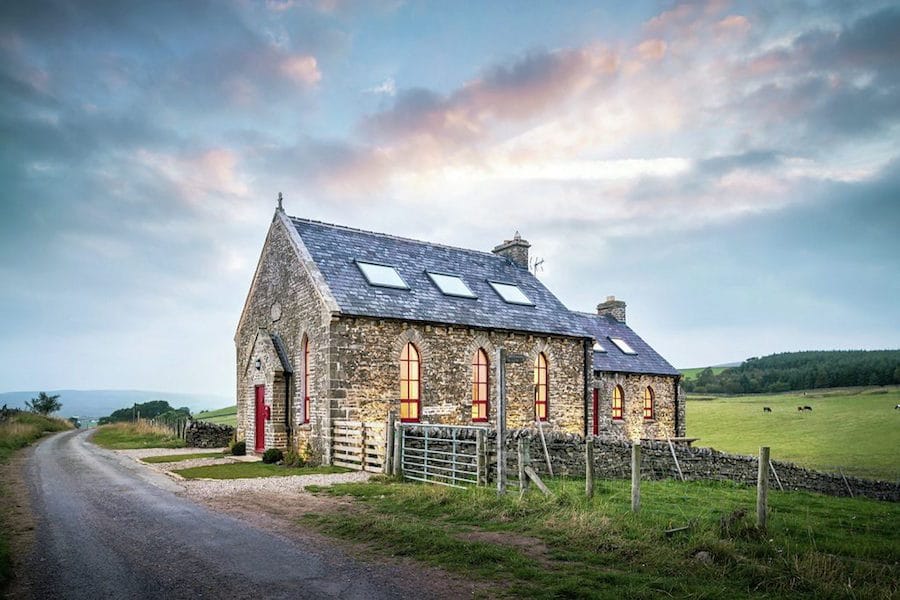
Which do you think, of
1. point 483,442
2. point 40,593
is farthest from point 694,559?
point 40,593

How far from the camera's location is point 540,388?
25.7 metres

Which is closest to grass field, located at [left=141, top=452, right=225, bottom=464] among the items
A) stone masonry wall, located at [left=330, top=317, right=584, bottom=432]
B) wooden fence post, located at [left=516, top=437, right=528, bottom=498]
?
stone masonry wall, located at [left=330, top=317, right=584, bottom=432]

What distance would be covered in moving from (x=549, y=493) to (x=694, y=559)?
12.4 feet

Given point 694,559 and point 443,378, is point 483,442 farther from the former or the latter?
point 443,378

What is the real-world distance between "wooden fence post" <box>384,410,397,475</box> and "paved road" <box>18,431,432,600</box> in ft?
17.7

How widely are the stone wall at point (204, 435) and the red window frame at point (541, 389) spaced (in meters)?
15.3

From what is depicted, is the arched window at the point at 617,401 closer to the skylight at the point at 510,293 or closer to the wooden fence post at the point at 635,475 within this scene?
the skylight at the point at 510,293

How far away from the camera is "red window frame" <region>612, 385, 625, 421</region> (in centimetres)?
3231

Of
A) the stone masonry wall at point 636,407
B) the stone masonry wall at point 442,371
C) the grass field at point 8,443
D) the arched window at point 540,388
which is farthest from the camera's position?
the stone masonry wall at point 636,407

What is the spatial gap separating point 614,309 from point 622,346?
186 inches

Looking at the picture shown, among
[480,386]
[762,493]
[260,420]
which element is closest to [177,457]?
[260,420]

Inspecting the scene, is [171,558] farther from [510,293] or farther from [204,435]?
[204,435]

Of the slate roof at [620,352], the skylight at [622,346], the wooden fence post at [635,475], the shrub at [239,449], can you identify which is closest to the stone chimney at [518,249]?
the slate roof at [620,352]

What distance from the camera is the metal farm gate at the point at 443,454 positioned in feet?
48.4
